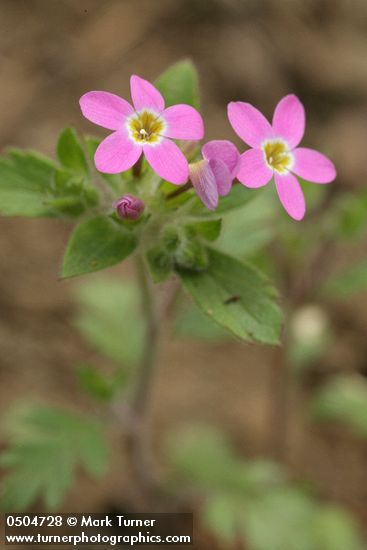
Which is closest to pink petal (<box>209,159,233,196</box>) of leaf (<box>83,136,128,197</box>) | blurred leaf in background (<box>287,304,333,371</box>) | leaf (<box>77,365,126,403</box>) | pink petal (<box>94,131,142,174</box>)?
pink petal (<box>94,131,142,174</box>)

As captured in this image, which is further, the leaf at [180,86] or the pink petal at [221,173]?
the leaf at [180,86]

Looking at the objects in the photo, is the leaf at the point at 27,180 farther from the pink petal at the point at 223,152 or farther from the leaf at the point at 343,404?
the leaf at the point at 343,404

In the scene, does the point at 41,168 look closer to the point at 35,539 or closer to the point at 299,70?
the point at 35,539

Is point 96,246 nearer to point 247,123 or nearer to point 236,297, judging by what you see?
point 236,297

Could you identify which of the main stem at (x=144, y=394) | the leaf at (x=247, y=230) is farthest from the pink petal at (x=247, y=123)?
the leaf at (x=247, y=230)

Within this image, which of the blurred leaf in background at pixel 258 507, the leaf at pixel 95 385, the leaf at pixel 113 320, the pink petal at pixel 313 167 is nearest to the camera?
the pink petal at pixel 313 167

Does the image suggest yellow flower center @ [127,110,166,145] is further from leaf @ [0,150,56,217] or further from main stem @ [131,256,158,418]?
main stem @ [131,256,158,418]

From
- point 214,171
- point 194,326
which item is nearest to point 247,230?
point 194,326
